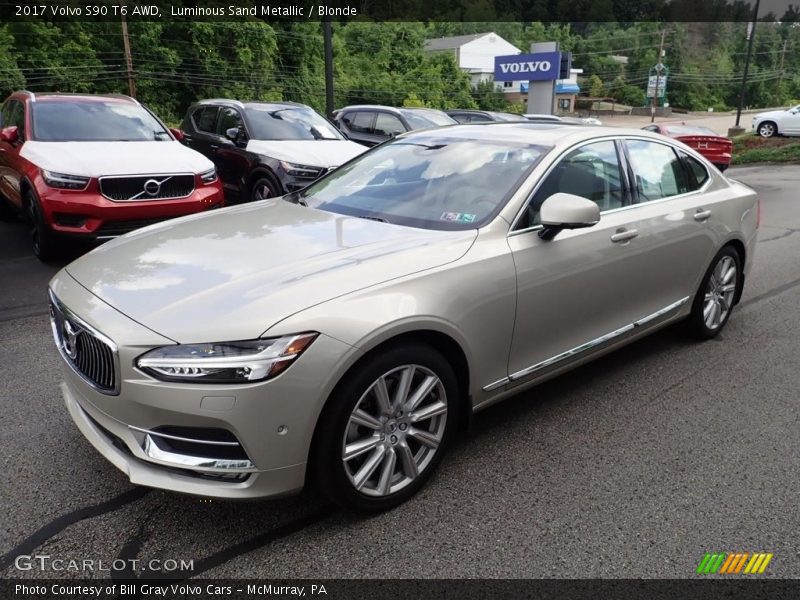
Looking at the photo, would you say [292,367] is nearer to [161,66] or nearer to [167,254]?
[167,254]

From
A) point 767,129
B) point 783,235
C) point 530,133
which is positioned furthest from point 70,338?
point 767,129

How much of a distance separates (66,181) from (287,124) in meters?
3.80

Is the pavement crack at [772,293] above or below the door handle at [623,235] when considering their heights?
below

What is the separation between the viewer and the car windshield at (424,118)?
42.3 ft

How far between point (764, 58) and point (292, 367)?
412 ft

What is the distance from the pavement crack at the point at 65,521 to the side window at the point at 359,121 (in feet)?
36.3

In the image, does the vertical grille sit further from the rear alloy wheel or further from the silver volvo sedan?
the rear alloy wheel

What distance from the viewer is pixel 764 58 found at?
10569cm

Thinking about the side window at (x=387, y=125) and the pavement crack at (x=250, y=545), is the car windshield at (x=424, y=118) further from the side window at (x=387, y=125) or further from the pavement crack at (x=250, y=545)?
the pavement crack at (x=250, y=545)

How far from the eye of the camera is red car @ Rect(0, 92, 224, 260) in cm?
617

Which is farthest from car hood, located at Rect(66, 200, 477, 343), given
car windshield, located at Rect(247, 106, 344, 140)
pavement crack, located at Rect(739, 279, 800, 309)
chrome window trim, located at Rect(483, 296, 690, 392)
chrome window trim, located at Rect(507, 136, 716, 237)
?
car windshield, located at Rect(247, 106, 344, 140)

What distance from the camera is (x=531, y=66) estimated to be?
2995 cm

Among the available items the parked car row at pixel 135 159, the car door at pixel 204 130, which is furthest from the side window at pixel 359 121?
the car door at pixel 204 130

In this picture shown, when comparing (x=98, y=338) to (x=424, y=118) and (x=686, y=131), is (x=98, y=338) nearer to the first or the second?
(x=424, y=118)
